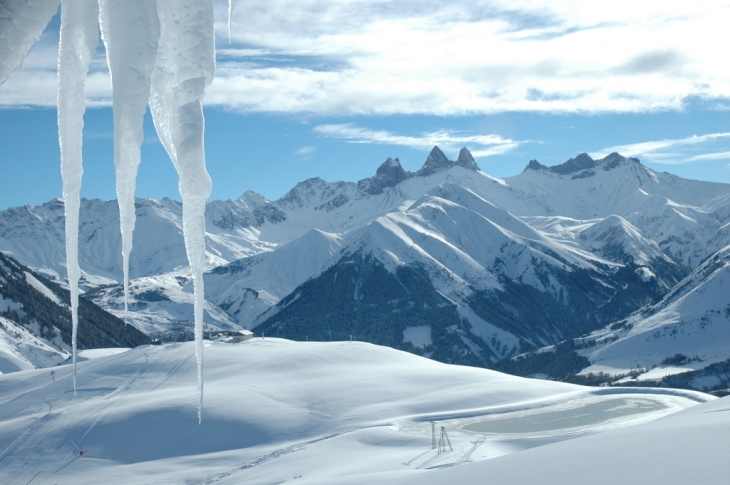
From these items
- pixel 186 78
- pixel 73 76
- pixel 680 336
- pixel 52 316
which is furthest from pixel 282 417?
pixel 680 336

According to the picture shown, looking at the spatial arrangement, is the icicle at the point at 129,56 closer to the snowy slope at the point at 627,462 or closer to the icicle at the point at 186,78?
the icicle at the point at 186,78

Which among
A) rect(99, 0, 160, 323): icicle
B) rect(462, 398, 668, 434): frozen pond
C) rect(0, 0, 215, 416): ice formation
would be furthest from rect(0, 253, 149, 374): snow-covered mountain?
rect(99, 0, 160, 323): icicle

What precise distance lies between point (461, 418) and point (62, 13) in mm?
44889

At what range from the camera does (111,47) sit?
20.2 feet

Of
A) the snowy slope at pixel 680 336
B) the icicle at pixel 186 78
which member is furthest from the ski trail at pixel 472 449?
the snowy slope at pixel 680 336

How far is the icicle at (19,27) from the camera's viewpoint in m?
5.43

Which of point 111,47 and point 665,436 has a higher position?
point 111,47

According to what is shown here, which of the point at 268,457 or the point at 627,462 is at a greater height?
the point at 627,462

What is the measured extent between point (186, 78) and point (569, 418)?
149 ft

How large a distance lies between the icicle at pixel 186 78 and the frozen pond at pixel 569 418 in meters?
39.6

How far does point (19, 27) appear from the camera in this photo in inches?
218

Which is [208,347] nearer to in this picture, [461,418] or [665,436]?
[461,418]

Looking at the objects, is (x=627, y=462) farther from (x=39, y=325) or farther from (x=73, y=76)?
(x=39, y=325)

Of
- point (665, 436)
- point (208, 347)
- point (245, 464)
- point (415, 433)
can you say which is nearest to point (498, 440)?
point (415, 433)
